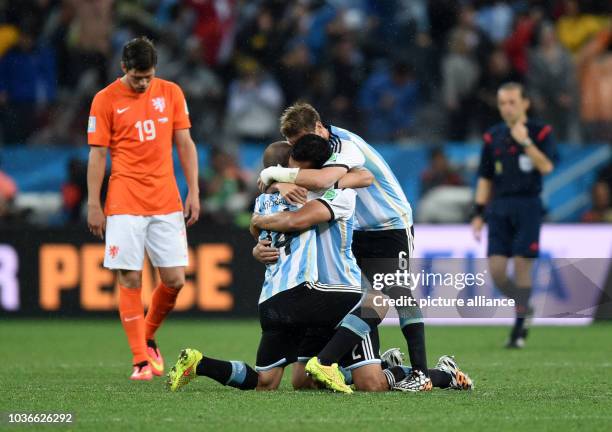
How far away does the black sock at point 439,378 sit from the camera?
7000 millimetres

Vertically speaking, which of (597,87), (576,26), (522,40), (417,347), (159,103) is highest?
(576,26)

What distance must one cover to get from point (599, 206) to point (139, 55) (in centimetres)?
779

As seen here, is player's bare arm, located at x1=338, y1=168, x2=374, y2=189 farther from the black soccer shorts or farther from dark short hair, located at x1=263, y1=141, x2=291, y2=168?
the black soccer shorts

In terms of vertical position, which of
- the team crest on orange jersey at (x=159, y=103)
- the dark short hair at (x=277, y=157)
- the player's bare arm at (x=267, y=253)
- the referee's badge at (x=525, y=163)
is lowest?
the player's bare arm at (x=267, y=253)

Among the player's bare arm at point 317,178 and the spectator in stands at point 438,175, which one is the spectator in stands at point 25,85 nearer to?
the spectator in stands at point 438,175

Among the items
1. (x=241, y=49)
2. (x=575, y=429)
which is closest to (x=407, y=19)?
(x=241, y=49)

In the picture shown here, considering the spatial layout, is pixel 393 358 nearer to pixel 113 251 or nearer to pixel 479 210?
pixel 113 251

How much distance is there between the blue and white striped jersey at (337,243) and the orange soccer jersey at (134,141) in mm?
1602

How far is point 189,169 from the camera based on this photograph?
8.10m

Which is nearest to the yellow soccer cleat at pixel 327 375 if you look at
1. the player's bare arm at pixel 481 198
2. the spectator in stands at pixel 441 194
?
the player's bare arm at pixel 481 198

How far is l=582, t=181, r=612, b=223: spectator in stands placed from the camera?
1377cm

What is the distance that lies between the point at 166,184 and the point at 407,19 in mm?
8775

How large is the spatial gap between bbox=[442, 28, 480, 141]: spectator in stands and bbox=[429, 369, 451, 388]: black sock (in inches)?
322

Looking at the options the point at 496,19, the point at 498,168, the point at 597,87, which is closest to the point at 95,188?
the point at 498,168
